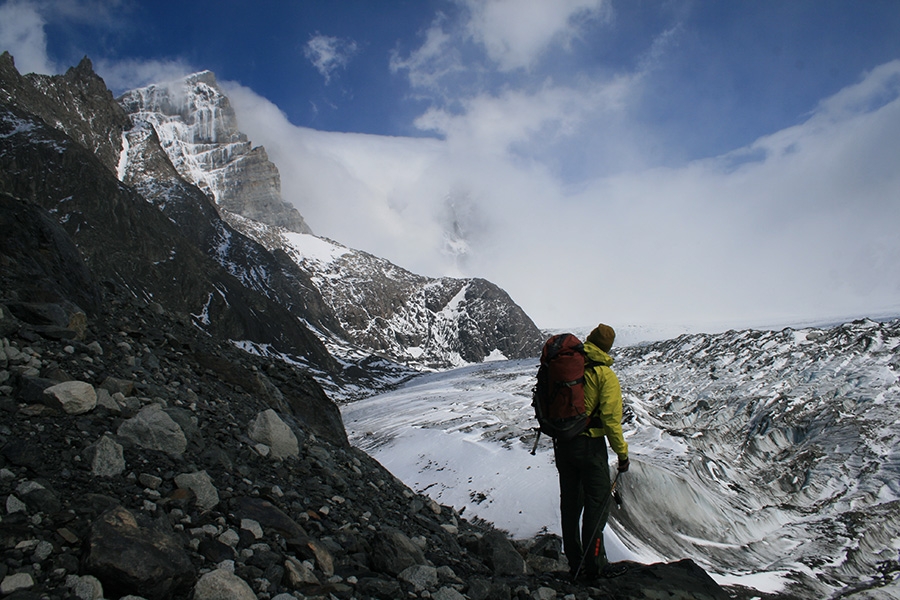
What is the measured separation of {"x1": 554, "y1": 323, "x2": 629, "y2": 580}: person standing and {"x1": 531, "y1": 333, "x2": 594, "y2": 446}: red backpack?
0.17m

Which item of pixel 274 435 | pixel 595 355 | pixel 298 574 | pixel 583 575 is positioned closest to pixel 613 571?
pixel 583 575

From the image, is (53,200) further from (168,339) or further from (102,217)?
(168,339)

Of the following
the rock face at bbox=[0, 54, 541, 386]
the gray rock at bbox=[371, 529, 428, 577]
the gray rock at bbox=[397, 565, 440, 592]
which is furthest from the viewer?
the rock face at bbox=[0, 54, 541, 386]

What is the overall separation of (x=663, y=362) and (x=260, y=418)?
55734 mm

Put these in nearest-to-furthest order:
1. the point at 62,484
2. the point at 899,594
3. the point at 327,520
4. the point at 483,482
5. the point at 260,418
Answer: the point at 62,484
the point at 327,520
the point at 260,418
the point at 899,594
the point at 483,482

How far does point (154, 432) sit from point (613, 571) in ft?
20.4

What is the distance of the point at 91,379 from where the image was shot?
21.0 feet

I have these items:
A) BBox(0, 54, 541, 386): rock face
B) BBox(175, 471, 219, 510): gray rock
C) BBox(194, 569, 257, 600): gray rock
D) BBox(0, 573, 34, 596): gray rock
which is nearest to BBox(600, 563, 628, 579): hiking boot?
BBox(194, 569, 257, 600): gray rock

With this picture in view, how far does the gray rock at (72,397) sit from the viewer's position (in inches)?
206

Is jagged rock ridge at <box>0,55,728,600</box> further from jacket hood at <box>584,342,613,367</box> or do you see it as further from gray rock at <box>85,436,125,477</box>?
jacket hood at <box>584,342,613,367</box>

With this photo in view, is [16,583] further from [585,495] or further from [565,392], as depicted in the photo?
[585,495]

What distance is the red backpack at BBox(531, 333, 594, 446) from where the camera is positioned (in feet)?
21.1

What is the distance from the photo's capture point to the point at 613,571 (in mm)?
6980

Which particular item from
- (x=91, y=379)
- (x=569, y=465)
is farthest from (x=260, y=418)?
(x=569, y=465)
